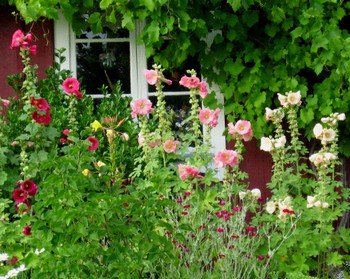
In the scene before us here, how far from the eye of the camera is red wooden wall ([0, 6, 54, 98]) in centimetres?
668

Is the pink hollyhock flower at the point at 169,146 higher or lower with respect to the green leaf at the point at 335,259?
higher

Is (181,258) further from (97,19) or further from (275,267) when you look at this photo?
(97,19)

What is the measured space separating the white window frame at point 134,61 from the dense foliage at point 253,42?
0.20 m

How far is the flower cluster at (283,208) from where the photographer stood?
5163 millimetres

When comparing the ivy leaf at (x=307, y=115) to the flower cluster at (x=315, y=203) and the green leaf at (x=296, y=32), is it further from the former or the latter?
the flower cluster at (x=315, y=203)

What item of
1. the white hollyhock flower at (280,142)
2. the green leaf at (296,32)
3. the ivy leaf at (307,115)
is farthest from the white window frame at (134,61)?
the white hollyhock flower at (280,142)

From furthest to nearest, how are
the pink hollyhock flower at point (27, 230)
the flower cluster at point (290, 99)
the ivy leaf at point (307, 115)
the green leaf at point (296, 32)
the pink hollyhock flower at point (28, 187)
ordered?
the ivy leaf at point (307, 115), the green leaf at point (296, 32), the flower cluster at point (290, 99), the pink hollyhock flower at point (28, 187), the pink hollyhock flower at point (27, 230)

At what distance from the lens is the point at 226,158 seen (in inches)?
212

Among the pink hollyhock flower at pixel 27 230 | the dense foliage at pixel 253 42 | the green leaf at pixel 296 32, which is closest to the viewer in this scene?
the pink hollyhock flower at pixel 27 230

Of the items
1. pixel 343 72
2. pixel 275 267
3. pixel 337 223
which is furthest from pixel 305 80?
pixel 275 267

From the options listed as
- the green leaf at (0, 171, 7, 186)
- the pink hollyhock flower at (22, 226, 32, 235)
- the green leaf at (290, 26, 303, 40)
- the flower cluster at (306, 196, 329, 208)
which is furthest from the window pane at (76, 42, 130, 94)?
the pink hollyhock flower at (22, 226, 32, 235)

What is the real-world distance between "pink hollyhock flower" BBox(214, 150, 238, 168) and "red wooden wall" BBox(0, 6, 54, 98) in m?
1.93

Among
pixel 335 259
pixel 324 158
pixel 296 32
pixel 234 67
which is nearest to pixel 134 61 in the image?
pixel 234 67

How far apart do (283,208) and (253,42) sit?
1.77 m
